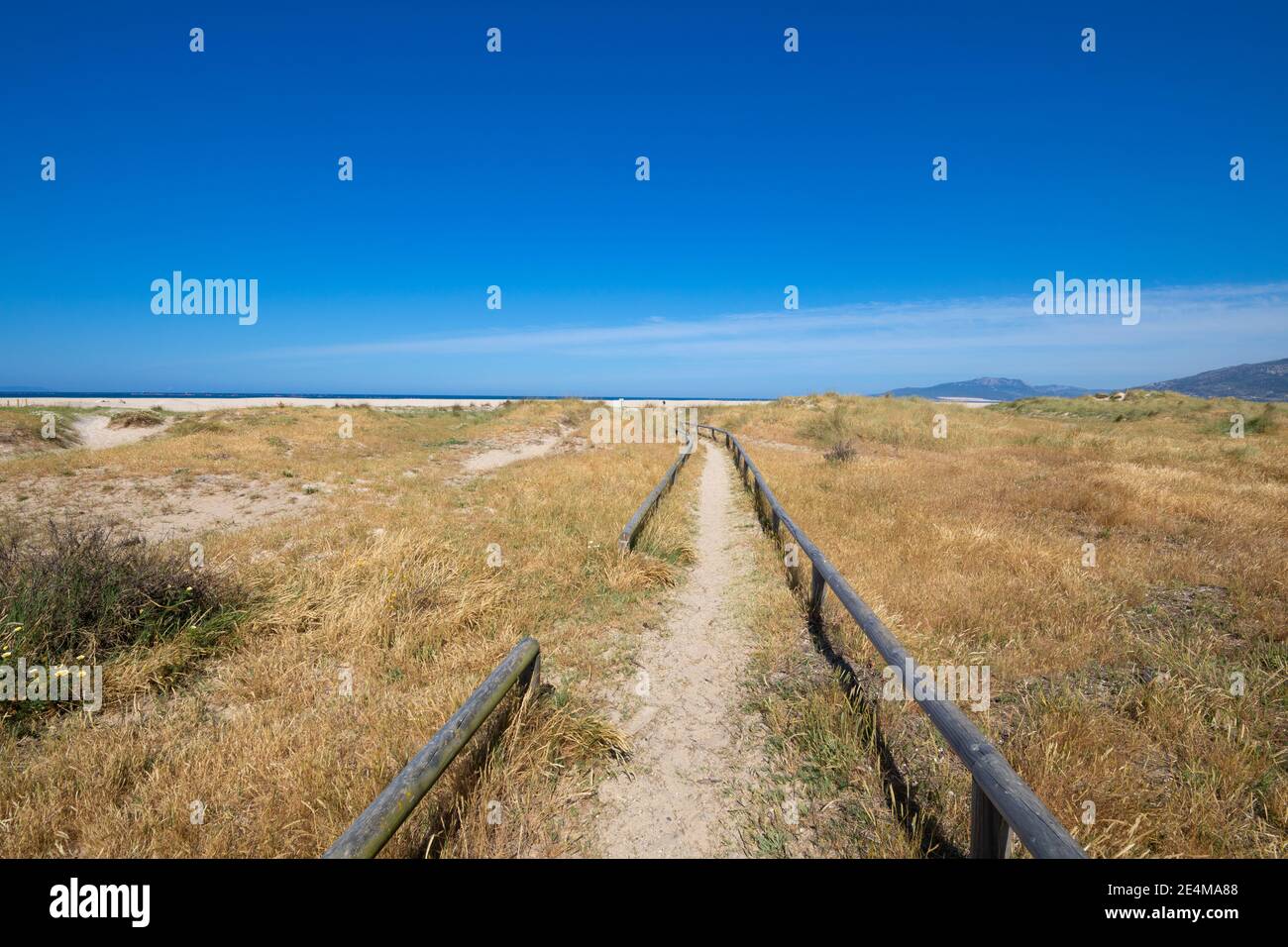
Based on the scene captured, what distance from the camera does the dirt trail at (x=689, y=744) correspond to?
3.08 m

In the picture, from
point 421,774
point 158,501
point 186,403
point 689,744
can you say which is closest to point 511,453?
point 158,501

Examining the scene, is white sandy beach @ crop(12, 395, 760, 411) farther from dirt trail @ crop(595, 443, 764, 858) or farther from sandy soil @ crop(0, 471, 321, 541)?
dirt trail @ crop(595, 443, 764, 858)

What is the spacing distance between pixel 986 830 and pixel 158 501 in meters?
16.4

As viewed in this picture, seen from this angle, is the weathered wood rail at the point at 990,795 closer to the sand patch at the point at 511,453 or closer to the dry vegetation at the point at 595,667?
the dry vegetation at the point at 595,667

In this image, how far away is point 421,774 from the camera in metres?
2.61

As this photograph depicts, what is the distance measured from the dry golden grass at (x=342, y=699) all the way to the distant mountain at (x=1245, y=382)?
564 ft

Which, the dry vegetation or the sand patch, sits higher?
the sand patch

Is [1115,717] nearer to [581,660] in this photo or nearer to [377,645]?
[581,660]

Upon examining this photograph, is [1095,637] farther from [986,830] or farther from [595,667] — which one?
[595,667]

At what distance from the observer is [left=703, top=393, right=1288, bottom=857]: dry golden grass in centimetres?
311

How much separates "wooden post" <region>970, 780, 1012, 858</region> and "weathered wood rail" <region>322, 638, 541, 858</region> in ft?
9.47

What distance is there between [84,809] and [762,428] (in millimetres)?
34936

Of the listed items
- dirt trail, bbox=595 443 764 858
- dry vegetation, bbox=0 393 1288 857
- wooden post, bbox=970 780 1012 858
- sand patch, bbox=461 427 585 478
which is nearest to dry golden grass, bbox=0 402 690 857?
dry vegetation, bbox=0 393 1288 857
